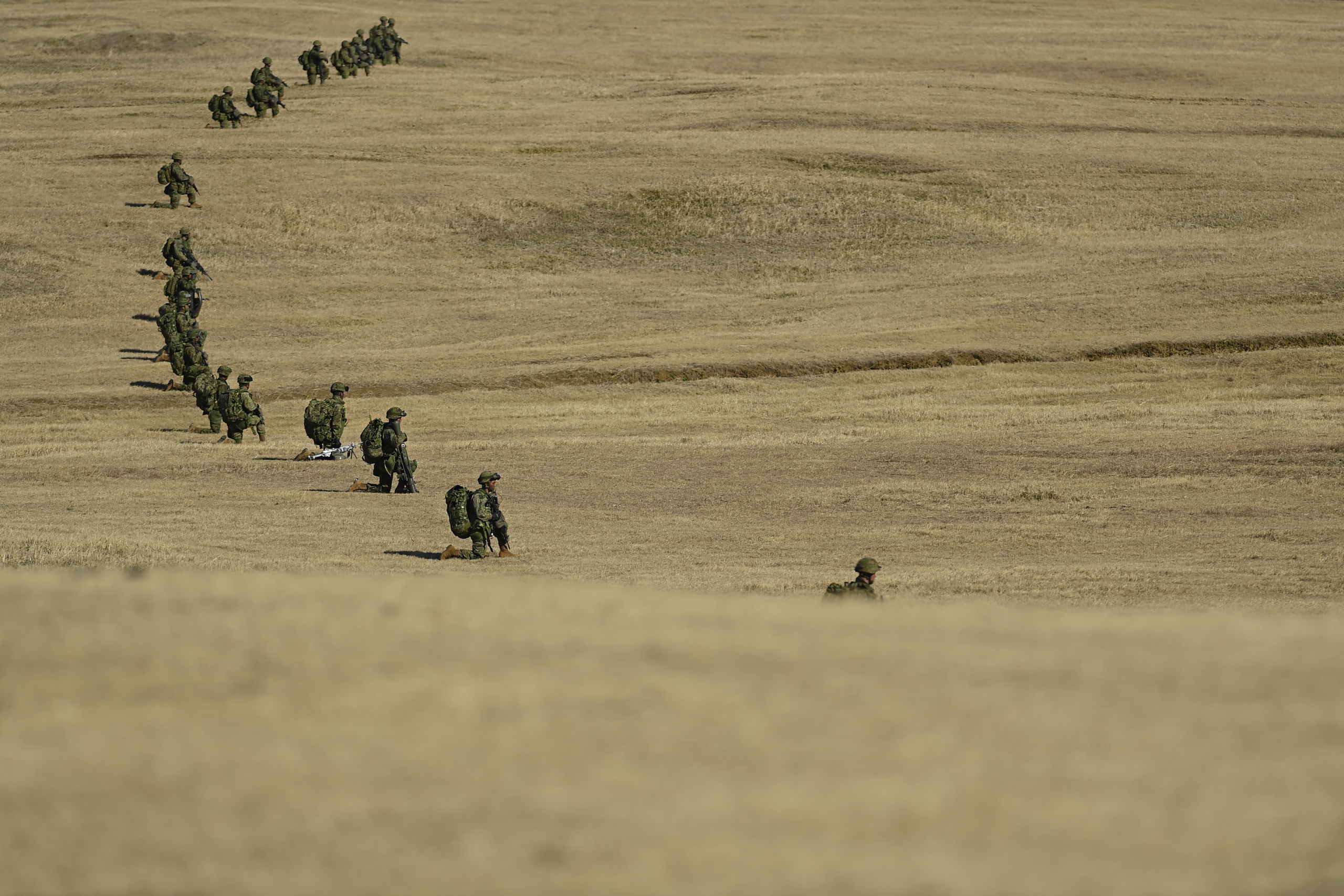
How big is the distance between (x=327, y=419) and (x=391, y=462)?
9.58ft

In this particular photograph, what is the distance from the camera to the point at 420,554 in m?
19.9

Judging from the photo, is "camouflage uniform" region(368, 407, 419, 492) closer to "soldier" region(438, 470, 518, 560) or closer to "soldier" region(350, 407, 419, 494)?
"soldier" region(350, 407, 419, 494)

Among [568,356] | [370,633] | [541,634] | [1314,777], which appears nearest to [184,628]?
[370,633]

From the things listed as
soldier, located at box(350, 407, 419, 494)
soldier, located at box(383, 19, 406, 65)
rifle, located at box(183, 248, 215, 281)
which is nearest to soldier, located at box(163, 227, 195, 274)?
rifle, located at box(183, 248, 215, 281)

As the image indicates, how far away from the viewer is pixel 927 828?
716 centimetres

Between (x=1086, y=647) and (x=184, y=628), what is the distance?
5334 millimetres

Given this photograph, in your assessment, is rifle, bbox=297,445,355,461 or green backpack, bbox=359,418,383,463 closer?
green backpack, bbox=359,418,383,463

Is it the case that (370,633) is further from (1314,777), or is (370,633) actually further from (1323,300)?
(1323,300)

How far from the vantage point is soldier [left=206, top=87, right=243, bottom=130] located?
2211 inches

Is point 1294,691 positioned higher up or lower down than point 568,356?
lower down

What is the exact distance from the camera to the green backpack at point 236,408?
28.1 metres

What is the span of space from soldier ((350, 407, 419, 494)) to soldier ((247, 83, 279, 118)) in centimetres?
3747

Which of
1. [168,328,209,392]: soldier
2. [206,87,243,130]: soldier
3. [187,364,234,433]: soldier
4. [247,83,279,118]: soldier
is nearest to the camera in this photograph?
[187,364,234,433]: soldier

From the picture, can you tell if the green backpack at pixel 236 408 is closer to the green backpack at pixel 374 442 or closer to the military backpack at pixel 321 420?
the military backpack at pixel 321 420
